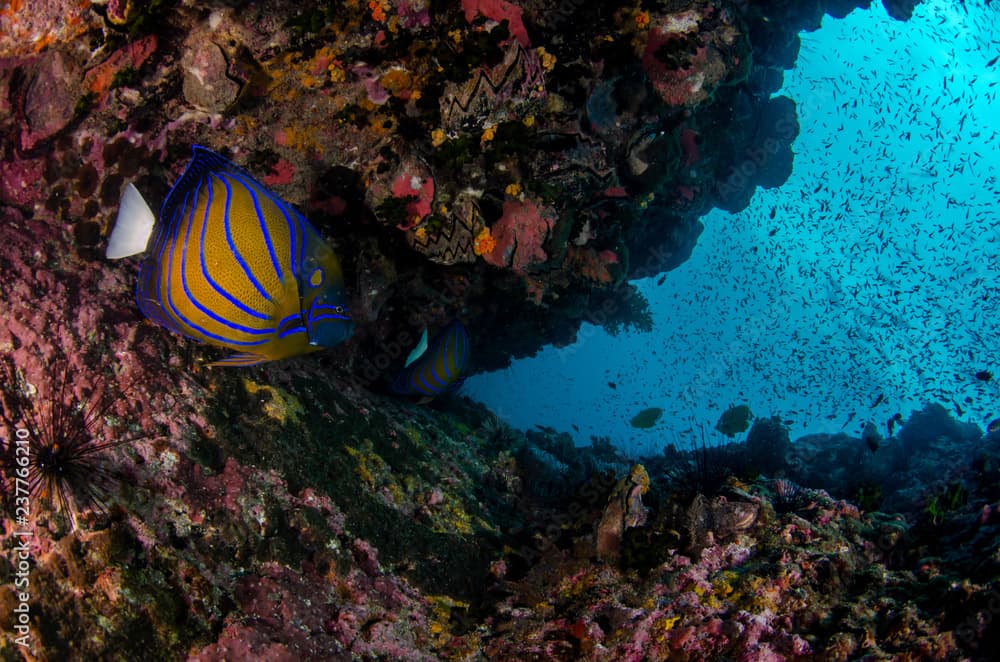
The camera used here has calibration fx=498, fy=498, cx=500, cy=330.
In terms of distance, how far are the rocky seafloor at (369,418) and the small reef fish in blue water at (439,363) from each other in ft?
1.09

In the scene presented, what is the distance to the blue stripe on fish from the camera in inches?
62.9

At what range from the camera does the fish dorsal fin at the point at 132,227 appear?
1638 mm

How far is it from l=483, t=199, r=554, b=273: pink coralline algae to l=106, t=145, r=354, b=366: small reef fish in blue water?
10.3ft

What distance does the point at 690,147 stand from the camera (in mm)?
Result: 9578

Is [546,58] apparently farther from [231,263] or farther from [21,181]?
[21,181]

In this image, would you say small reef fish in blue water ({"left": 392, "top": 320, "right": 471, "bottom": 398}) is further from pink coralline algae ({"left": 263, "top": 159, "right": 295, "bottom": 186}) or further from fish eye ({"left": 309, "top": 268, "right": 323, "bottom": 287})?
fish eye ({"left": 309, "top": 268, "right": 323, "bottom": 287})

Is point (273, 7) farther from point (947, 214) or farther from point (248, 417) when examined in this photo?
point (947, 214)

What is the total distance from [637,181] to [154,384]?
5.32m

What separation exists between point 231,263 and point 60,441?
133 centimetres

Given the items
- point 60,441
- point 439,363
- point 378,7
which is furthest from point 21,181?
point 439,363

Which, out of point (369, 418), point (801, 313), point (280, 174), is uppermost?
point (801, 313)

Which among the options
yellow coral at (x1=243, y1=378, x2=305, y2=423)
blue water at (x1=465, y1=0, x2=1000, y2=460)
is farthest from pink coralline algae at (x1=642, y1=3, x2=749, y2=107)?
blue water at (x1=465, y1=0, x2=1000, y2=460)

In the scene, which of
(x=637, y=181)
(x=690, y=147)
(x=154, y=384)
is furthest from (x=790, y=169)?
(x=154, y=384)

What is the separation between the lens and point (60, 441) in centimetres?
212
